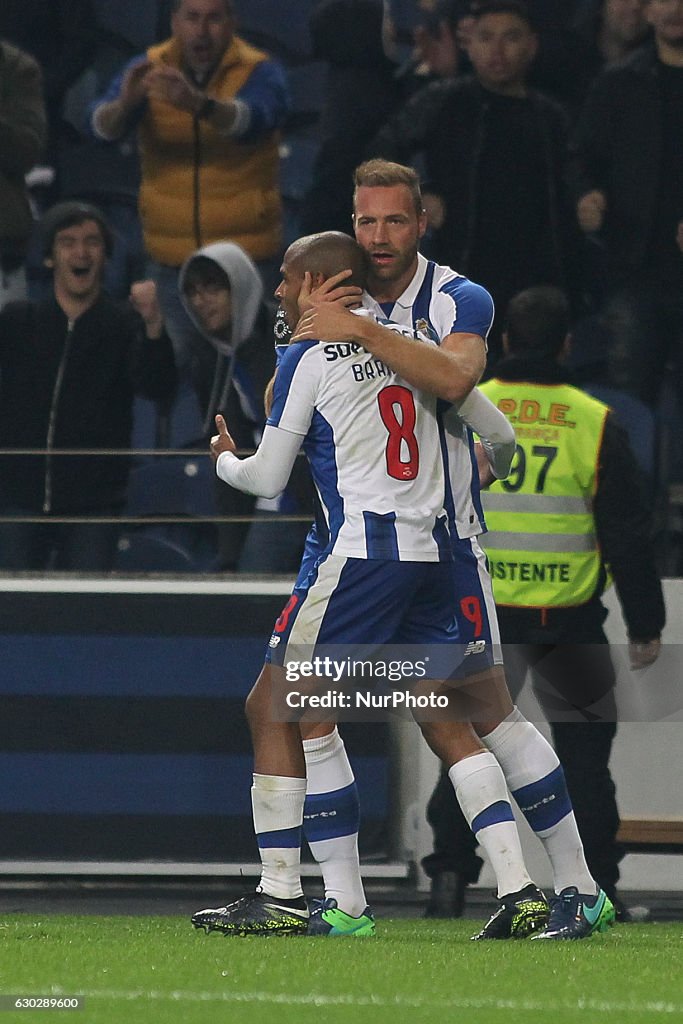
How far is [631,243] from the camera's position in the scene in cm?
744

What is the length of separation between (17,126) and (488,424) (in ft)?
9.79

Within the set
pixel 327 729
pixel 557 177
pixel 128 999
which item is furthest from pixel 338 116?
pixel 128 999

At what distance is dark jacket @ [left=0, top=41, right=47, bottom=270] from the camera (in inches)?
294

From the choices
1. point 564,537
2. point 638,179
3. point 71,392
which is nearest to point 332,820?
point 564,537

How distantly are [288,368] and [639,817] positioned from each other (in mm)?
2704

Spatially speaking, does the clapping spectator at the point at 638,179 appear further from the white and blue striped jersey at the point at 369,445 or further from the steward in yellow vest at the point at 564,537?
the white and blue striped jersey at the point at 369,445

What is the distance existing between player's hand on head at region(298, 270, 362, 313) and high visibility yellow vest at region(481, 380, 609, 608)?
131 centimetres

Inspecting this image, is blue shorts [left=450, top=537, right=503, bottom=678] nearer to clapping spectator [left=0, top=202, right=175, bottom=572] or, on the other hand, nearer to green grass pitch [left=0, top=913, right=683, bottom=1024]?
green grass pitch [left=0, top=913, right=683, bottom=1024]

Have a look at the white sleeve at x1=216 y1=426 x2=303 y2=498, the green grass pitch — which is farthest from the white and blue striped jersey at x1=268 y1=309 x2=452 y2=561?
the green grass pitch

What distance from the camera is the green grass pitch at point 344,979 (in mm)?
3906

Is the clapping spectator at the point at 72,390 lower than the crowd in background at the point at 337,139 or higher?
lower

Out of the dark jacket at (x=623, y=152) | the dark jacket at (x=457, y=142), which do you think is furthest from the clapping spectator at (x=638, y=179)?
the dark jacket at (x=457, y=142)

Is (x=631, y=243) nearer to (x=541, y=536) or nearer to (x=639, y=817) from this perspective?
(x=541, y=536)

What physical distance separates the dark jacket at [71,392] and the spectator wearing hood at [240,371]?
191 mm
